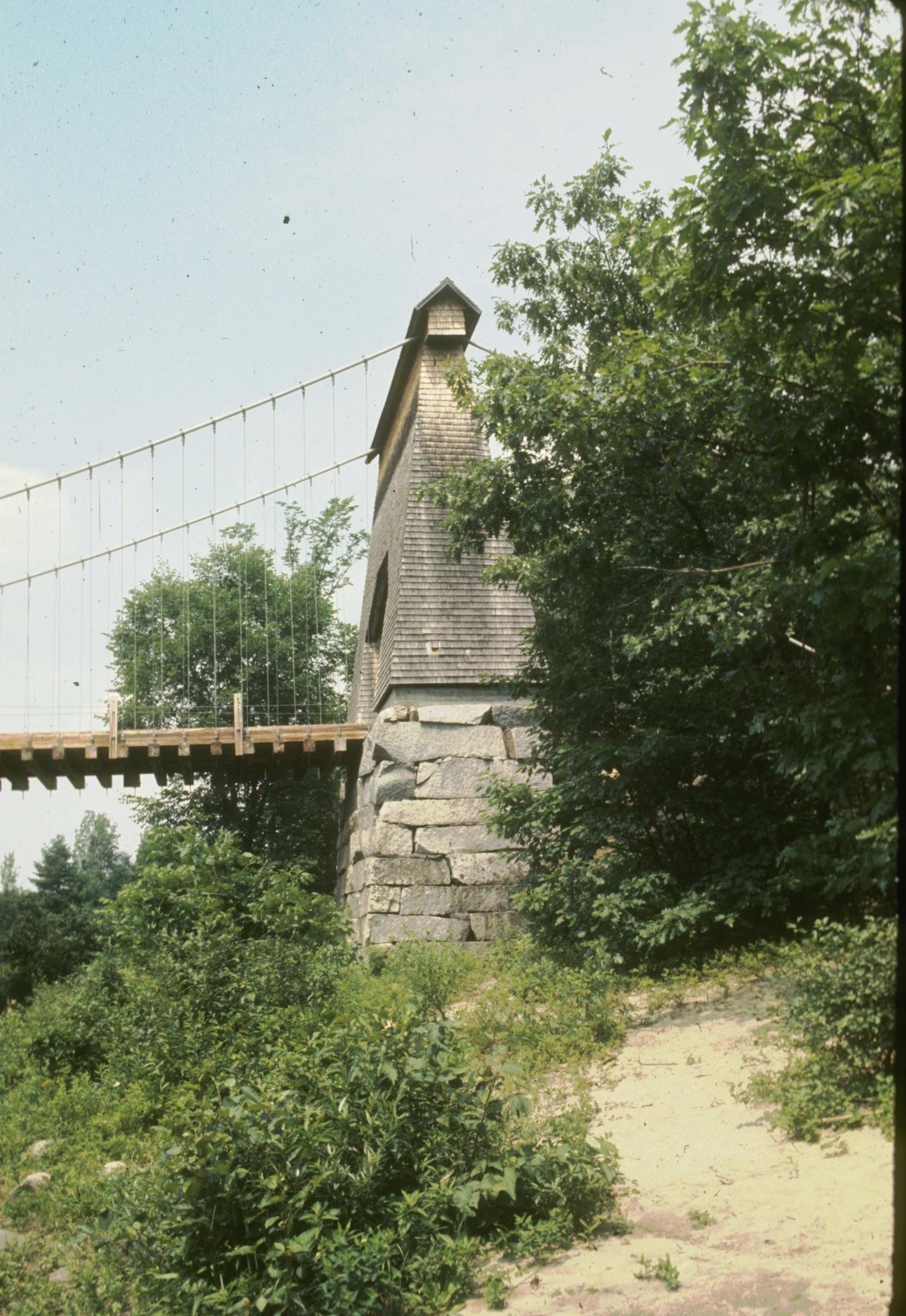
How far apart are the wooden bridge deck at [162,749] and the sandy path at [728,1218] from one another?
8402 mm

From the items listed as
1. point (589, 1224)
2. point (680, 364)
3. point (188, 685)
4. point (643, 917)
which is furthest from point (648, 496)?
point (188, 685)

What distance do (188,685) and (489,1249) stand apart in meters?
20.4

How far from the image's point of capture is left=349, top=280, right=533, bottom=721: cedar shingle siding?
1223 cm

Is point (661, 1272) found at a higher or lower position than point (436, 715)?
lower

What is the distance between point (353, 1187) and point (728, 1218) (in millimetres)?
1519

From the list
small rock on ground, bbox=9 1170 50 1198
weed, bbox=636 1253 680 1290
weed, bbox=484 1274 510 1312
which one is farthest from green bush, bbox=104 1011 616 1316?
small rock on ground, bbox=9 1170 50 1198

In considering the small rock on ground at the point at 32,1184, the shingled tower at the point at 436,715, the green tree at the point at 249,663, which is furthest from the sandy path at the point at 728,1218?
the green tree at the point at 249,663

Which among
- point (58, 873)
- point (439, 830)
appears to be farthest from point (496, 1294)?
point (58, 873)

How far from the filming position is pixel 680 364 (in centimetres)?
746

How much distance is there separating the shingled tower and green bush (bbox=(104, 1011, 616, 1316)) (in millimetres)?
6151

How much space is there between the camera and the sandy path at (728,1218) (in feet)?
11.9

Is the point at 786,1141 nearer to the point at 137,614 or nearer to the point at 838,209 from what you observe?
the point at 838,209

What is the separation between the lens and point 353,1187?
13.9 feet

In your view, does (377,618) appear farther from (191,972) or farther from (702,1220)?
(702,1220)
